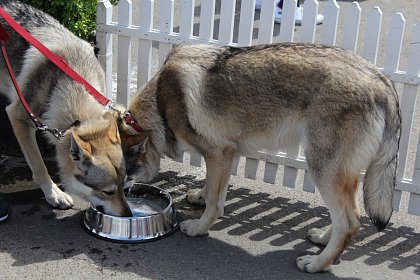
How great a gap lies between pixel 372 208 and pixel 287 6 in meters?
1.83

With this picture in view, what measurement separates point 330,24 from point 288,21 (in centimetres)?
35

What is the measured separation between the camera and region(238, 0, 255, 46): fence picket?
5285 mm

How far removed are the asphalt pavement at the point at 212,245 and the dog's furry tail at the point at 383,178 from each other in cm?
46

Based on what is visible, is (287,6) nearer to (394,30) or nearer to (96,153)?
(394,30)

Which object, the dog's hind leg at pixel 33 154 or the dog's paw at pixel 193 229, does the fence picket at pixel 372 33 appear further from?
the dog's hind leg at pixel 33 154

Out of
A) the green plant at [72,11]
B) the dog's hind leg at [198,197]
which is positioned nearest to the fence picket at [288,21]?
the dog's hind leg at [198,197]

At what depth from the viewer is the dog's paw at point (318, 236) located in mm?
4707

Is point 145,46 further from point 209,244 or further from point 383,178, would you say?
point 383,178

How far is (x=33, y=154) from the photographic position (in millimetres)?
4992

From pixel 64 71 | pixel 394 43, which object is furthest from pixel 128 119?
pixel 394 43

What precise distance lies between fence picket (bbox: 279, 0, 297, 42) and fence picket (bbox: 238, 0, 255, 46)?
27 centimetres

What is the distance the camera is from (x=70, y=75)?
14.9 ft

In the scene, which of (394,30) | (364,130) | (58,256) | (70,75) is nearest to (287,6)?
(394,30)

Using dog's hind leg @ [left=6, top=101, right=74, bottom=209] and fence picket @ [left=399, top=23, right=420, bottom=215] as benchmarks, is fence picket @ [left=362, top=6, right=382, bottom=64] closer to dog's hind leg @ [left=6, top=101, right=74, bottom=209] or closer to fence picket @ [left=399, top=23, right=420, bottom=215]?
fence picket @ [left=399, top=23, right=420, bottom=215]
